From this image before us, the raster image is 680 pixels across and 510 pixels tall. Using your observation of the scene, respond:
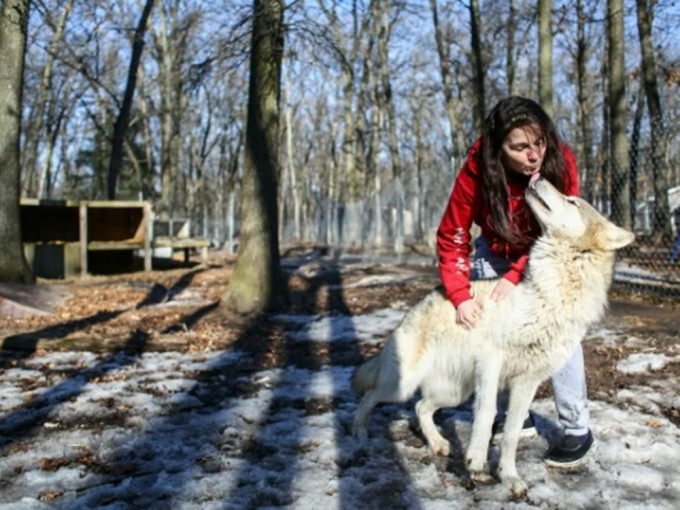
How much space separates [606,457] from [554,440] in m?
0.33

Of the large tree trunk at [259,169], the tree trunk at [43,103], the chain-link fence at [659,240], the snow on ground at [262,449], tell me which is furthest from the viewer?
the tree trunk at [43,103]

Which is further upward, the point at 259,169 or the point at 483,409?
the point at 259,169

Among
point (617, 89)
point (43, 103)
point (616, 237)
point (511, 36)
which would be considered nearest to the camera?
point (616, 237)

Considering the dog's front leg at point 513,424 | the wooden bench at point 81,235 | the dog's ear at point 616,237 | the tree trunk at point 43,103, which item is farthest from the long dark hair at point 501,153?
the tree trunk at point 43,103

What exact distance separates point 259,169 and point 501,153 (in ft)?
18.6

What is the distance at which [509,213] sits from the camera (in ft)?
10.4

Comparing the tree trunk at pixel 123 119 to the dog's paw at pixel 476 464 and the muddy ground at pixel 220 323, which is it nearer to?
the muddy ground at pixel 220 323

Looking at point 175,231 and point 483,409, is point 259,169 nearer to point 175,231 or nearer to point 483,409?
point 483,409

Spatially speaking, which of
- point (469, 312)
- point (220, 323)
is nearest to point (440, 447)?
point (469, 312)

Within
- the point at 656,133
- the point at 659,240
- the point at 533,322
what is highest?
the point at 656,133

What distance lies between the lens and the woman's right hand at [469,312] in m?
3.13

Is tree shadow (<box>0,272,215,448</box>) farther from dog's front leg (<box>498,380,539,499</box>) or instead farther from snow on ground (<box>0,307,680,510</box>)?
dog's front leg (<box>498,380,539,499</box>)

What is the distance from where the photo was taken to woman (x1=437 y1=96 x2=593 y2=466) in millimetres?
3068

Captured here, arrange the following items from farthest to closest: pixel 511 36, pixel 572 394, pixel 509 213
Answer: pixel 511 36
pixel 572 394
pixel 509 213
